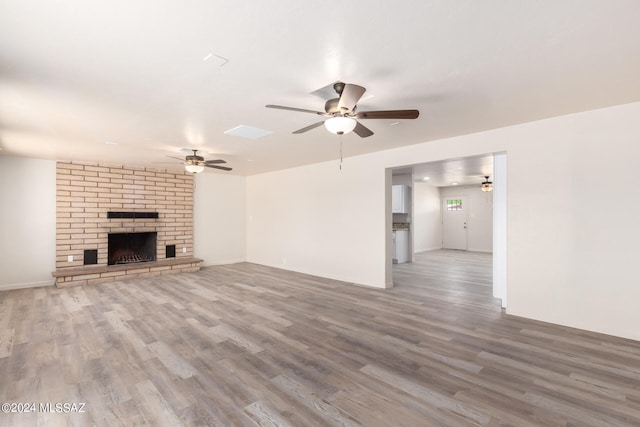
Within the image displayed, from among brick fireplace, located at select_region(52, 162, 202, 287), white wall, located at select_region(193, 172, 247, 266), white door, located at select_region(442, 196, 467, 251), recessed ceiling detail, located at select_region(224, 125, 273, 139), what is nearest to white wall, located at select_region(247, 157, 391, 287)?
white wall, located at select_region(193, 172, 247, 266)

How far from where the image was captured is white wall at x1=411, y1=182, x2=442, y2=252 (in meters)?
10.7

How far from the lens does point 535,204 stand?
149 inches

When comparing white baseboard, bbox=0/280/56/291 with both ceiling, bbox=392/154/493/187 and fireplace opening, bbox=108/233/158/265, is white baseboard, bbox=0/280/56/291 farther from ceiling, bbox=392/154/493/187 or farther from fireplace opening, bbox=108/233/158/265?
ceiling, bbox=392/154/493/187

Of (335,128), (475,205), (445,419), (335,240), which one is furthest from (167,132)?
(475,205)

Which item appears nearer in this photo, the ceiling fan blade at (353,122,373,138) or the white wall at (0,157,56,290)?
the ceiling fan blade at (353,122,373,138)

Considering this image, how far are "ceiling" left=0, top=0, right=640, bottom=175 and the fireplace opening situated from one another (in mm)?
3496

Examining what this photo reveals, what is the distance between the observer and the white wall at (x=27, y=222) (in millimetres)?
5652

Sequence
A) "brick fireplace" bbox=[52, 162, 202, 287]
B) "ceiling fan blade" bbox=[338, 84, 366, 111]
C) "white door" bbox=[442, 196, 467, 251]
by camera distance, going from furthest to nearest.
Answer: "white door" bbox=[442, 196, 467, 251] < "brick fireplace" bbox=[52, 162, 202, 287] < "ceiling fan blade" bbox=[338, 84, 366, 111]

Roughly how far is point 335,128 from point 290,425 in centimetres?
235

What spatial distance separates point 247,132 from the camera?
13.7 ft

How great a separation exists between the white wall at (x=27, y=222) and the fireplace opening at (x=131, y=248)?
3.33ft

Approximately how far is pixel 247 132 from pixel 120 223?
4611 mm

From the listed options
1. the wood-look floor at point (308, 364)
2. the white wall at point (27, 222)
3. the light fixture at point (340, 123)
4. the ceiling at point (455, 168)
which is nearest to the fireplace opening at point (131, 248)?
the white wall at point (27, 222)

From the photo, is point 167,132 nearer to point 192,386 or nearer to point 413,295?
point 192,386
